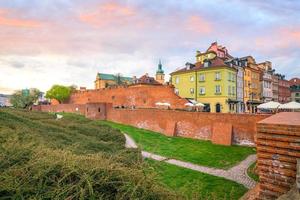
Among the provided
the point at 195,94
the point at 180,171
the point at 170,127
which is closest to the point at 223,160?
the point at 180,171

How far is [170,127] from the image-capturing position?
2923 cm

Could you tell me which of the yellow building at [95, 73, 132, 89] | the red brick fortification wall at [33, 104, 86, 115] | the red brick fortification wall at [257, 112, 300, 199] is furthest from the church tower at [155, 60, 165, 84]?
the red brick fortification wall at [257, 112, 300, 199]

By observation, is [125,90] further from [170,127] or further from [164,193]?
[164,193]

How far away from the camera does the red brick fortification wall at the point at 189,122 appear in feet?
76.6

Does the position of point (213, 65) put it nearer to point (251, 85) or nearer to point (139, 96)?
point (251, 85)

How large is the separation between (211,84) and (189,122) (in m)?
17.5

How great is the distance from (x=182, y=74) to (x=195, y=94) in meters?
4.73

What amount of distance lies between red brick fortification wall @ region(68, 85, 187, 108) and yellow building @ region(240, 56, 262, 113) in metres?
18.4

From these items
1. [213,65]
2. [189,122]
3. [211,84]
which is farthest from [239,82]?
[189,122]

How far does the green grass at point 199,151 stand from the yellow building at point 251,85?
91.1 feet

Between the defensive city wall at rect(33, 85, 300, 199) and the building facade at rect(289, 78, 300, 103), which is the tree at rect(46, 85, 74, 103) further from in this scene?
the building facade at rect(289, 78, 300, 103)

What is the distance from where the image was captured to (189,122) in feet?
90.7

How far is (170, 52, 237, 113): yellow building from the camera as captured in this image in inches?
1657

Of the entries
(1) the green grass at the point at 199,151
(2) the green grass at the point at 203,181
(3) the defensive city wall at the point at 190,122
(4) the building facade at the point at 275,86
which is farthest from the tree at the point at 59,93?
(2) the green grass at the point at 203,181
